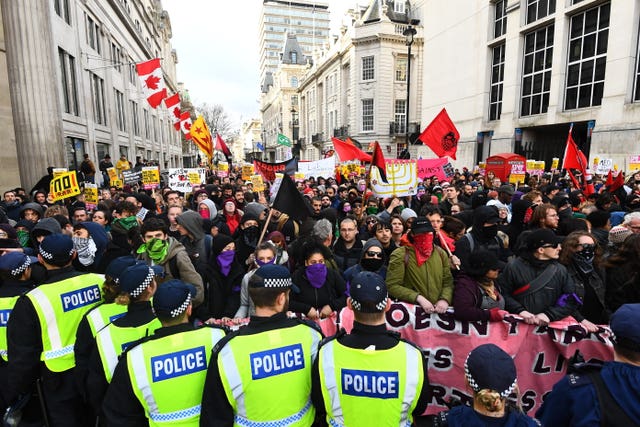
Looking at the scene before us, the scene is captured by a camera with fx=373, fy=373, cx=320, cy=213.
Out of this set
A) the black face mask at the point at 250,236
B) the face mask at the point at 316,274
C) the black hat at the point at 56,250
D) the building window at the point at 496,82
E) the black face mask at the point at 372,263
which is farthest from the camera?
the building window at the point at 496,82

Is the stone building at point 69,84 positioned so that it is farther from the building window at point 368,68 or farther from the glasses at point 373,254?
the building window at point 368,68

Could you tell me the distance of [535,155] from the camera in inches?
901

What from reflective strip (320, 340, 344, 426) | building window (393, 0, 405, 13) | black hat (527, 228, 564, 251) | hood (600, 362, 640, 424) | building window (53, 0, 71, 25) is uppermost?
building window (393, 0, 405, 13)

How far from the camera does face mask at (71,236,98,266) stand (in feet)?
15.0

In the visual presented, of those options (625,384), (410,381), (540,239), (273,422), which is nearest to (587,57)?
(540,239)

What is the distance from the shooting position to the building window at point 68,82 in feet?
54.2

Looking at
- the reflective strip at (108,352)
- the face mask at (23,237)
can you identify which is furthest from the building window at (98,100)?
the reflective strip at (108,352)

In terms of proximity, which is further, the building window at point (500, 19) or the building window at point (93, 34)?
the building window at point (500, 19)

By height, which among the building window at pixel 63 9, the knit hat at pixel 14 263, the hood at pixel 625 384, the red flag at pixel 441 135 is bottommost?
the hood at pixel 625 384

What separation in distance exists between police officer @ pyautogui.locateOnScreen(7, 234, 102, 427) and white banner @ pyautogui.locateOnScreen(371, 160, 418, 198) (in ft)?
19.4

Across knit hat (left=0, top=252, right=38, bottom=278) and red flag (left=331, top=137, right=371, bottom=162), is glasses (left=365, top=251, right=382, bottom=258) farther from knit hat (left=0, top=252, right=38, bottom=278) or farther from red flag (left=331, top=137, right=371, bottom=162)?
red flag (left=331, top=137, right=371, bottom=162)

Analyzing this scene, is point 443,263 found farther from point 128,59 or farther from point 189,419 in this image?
point 128,59

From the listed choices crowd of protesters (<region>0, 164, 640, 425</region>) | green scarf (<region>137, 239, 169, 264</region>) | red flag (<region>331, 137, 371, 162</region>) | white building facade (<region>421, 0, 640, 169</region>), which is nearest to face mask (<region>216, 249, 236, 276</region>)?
crowd of protesters (<region>0, 164, 640, 425</region>)

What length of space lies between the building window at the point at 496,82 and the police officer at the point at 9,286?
86.5ft
